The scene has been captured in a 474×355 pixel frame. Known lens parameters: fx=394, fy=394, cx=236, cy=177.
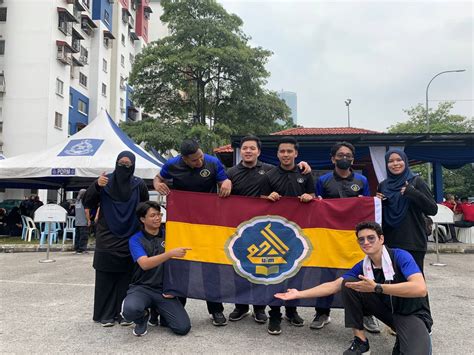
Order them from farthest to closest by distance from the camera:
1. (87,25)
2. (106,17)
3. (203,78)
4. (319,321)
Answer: (106,17) → (87,25) → (203,78) → (319,321)

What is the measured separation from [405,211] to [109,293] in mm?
3097

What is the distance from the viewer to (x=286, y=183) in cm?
407

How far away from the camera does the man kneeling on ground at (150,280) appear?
3.67 metres

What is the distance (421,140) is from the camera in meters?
11.7

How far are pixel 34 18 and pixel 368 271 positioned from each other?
28168 millimetres

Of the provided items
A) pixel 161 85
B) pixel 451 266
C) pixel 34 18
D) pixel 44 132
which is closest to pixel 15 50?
pixel 34 18

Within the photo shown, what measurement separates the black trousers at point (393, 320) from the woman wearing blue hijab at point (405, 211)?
786 mm

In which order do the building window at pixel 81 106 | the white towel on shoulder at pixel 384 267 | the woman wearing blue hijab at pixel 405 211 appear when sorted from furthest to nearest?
the building window at pixel 81 106 < the woman wearing blue hijab at pixel 405 211 < the white towel on shoulder at pixel 384 267

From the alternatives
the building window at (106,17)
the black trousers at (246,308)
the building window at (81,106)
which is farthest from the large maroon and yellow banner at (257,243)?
the building window at (106,17)

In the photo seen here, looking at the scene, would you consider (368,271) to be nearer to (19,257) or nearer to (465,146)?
(19,257)

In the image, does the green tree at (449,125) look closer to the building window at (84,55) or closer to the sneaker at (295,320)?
the building window at (84,55)

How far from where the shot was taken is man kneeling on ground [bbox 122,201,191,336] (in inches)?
145

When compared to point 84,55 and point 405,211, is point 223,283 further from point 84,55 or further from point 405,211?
point 84,55

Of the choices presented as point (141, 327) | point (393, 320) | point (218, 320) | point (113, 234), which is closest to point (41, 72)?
point (113, 234)
